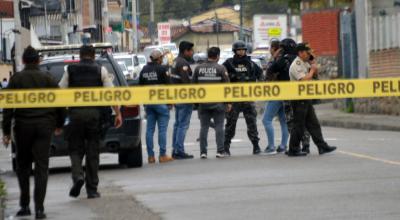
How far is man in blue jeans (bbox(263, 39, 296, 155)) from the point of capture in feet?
64.4

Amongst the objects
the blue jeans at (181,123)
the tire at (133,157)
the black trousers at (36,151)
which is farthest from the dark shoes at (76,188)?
the blue jeans at (181,123)

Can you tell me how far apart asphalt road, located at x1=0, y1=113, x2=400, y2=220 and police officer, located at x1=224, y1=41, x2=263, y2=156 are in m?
0.43

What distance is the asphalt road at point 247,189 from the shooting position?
12609 mm

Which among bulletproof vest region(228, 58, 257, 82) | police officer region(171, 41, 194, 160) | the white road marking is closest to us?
the white road marking

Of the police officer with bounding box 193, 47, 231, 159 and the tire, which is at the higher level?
the police officer with bounding box 193, 47, 231, 159

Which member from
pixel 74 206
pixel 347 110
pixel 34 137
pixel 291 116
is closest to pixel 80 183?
pixel 74 206

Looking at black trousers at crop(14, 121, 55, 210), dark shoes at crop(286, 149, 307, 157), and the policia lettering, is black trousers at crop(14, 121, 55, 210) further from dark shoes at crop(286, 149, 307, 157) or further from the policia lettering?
dark shoes at crop(286, 149, 307, 157)

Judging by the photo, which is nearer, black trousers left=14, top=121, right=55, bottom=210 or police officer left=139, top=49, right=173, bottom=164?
black trousers left=14, top=121, right=55, bottom=210

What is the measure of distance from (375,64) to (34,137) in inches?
838

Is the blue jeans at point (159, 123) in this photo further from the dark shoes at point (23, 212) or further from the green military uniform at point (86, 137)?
the dark shoes at point (23, 212)

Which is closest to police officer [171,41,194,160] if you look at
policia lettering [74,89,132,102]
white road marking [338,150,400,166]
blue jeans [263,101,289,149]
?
blue jeans [263,101,289,149]

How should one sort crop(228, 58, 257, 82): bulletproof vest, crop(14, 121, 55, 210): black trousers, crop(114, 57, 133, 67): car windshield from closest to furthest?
crop(14, 121, 55, 210): black trousers → crop(228, 58, 257, 82): bulletproof vest → crop(114, 57, 133, 67): car windshield

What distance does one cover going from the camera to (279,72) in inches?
776

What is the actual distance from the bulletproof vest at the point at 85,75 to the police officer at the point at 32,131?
4.62 ft
